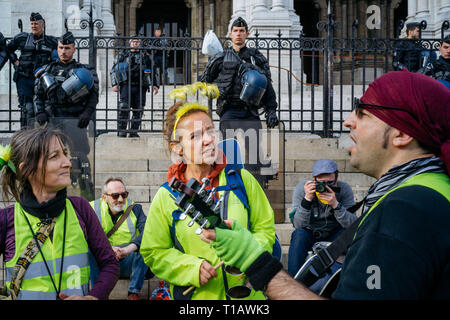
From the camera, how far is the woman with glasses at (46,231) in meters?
2.46

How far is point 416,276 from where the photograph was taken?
4.46 ft

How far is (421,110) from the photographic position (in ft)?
5.28

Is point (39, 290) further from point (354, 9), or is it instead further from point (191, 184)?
point (354, 9)

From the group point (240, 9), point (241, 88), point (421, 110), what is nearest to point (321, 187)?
point (241, 88)

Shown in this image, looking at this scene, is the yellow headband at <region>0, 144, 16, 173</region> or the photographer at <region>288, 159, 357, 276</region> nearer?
the yellow headband at <region>0, 144, 16, 173</region>

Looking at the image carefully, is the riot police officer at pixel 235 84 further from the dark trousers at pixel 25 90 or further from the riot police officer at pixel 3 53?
the riot police officer at pixel 3 53

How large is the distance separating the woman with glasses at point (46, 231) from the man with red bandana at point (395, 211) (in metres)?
1.06

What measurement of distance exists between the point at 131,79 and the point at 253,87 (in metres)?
4.34

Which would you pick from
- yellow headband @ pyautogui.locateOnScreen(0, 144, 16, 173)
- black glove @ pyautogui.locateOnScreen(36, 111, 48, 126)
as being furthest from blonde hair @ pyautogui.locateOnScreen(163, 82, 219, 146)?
black glove @ pyautogui.locateOnScreen(36, 111, 48, 126)

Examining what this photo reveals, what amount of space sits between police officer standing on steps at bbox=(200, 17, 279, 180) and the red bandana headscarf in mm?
4276

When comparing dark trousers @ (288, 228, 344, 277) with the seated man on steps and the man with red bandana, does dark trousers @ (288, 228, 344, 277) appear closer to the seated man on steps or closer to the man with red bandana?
the seated man on steps

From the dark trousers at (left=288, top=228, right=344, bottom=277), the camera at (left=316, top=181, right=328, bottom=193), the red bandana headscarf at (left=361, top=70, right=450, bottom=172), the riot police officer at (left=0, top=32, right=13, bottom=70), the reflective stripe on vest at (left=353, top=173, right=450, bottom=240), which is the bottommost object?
the dark trousers at (left=288, top=228, right=344, bottom=277)

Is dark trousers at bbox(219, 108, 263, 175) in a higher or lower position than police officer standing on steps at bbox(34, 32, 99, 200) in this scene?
lower

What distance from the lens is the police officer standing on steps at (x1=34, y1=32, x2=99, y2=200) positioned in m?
5.90
